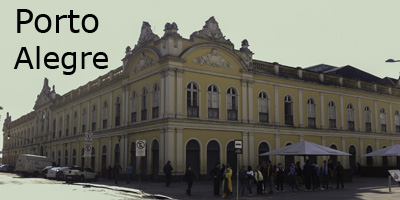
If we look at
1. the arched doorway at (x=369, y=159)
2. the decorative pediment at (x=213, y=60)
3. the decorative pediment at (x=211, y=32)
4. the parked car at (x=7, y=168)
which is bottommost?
the parked car at (x=7, y=168)

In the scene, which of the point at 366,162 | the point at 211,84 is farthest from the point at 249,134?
the point at 366,162

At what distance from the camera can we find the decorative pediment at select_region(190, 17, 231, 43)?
3291 cm

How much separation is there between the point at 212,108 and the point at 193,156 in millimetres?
3785

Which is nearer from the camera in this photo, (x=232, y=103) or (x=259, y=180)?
(x=259, y=180)

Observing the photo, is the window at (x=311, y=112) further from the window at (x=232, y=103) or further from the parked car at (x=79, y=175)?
the parked car at (x=79, y=175)

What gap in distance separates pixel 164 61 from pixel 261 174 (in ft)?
39.7

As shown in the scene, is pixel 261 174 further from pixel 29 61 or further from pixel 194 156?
pixel 29 61

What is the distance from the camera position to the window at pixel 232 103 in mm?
33406

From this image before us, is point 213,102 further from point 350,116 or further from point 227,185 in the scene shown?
point 350,116

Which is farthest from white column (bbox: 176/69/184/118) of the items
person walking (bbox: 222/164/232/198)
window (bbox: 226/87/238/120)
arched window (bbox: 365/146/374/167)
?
arched window (bbox: 365/146/374/167)

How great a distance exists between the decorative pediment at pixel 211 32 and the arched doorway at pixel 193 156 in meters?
7.81

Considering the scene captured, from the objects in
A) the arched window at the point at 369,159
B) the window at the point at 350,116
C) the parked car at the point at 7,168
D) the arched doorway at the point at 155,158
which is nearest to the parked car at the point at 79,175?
the arched doorway at the point at 155,158

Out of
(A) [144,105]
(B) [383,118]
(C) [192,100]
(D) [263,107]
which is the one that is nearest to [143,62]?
(A) [144,105]

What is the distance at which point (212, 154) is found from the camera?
32.2 meters
